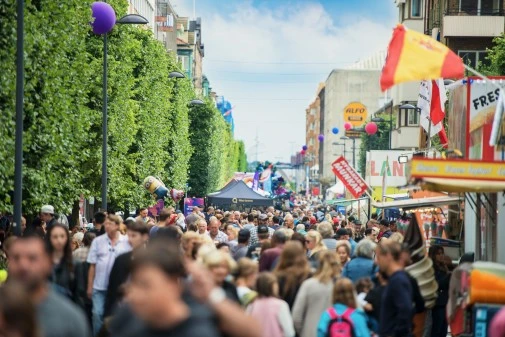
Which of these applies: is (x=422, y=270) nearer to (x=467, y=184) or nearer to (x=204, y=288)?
(x=467, y=184)

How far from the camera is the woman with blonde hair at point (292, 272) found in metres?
13.3

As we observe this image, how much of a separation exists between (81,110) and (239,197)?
20716mm

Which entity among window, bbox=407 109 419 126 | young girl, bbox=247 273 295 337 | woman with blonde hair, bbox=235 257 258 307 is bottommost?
young girl, bbox=247 273 295 337

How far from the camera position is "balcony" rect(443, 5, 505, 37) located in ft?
191

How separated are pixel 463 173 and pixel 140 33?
122 feet

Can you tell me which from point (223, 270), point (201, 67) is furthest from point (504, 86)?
point (201, 67)

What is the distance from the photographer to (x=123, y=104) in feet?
138

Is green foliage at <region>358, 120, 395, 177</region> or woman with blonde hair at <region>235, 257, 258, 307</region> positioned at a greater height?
green foliage at <region>358, 120, 395, 177</region>

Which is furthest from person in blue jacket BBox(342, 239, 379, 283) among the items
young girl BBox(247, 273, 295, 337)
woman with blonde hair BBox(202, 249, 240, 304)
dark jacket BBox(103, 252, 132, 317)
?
woman with blonde hair BBox(202, 249, 240, 304)

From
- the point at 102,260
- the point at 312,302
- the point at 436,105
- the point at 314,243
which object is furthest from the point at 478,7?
the point at 312,302

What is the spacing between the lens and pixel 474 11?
58750mm

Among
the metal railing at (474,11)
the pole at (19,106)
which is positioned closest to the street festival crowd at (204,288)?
the pole at (19,106)

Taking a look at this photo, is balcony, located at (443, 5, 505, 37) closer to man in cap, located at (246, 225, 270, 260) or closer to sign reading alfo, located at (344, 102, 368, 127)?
man in cap, located at (246, 225, 270, 260)

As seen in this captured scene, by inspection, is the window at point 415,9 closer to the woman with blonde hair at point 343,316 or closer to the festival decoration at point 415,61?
the festival decoration at point 415,61
